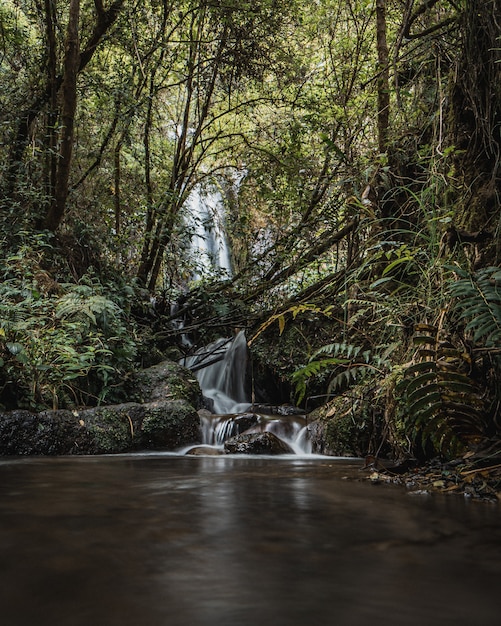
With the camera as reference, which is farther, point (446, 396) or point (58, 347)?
point (58, 347)

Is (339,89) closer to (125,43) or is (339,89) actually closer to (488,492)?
(125,43)

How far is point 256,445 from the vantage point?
5.23 meters

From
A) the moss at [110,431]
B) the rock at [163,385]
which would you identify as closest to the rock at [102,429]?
the moss at [110,431]

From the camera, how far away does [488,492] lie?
2.44 m

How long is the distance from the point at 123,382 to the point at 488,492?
465 cm

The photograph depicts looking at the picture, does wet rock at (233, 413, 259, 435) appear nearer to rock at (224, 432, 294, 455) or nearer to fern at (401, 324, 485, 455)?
rock at (224, 432, 294, 455)

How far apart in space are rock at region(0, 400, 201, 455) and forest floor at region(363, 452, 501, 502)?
2.95m

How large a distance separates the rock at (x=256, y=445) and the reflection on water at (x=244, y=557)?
7.66 feet

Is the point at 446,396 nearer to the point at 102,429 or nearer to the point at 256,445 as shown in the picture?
the point at 256,445

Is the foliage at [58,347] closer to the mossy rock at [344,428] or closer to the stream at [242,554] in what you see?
the stream at [242,554]

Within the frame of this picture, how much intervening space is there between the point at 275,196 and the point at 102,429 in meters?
5.05

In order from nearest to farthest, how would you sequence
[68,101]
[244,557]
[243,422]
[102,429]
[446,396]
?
[244,557] → [446,396] → [102,429] → [243,422] → [68,101]

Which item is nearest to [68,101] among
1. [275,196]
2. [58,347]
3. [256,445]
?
[58,347]

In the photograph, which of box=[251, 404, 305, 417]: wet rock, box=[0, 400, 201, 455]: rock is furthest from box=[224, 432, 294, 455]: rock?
box=[251, 404, 305, 417]: wet rock
